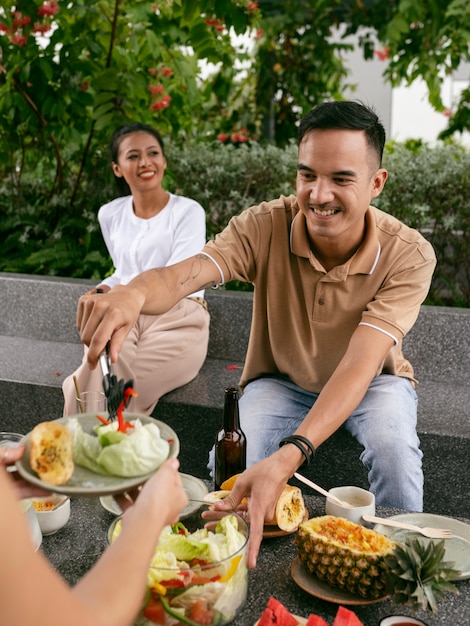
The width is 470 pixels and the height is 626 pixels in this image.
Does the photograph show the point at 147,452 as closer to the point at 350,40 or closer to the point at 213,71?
the point at 213,71

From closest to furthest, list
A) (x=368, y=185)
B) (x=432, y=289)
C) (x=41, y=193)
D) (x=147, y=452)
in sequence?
(x=147, y=452) < (x=368, y=185) < (x=432, y=289) < (x=41, y=193)

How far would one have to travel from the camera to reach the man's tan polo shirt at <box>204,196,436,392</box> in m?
2.69

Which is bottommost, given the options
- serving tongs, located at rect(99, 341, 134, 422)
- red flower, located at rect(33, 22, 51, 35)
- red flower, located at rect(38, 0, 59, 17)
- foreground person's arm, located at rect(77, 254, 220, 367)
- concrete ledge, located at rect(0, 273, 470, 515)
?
concrete ledge, located at rect(0, 273, 470, 515)

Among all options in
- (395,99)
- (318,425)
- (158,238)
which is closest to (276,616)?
(318,425)

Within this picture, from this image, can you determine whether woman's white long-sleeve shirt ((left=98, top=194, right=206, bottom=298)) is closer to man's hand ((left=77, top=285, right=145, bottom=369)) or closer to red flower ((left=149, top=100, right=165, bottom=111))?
red flower ((left=149, top=100, right=165, bottom=111))

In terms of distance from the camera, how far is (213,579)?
1.34 meters

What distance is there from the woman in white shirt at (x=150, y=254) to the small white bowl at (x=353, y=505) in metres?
1.62

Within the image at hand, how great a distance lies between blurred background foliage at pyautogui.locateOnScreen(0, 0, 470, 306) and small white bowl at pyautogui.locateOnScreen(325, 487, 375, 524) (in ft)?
8.48

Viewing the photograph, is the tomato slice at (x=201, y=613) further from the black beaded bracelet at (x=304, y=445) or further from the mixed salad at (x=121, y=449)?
the black beaded bracelet at (x=304, y=445)

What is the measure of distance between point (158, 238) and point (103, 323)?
2091mm

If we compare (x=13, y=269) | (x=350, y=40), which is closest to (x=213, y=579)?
(x=13, y=269)

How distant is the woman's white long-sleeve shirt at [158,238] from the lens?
3.85m

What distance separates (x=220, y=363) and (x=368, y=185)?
1736mm

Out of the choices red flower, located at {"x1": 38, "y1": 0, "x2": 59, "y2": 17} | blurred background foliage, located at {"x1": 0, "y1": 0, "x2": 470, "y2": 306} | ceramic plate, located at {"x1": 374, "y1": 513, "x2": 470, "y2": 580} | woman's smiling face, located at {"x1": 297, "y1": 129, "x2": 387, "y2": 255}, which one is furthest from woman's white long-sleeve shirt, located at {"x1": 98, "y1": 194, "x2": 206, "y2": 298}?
ceramic plate, located at {"x1": 374, "y1": 513, "x2": 470, "y2": 580}
